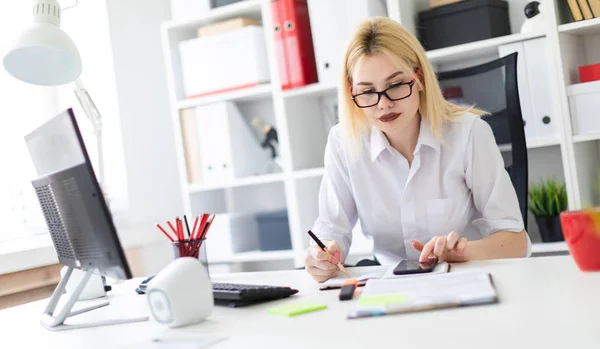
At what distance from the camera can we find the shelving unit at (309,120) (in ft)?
8.14

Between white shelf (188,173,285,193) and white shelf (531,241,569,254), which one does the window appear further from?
white shelf (531,241,569,254)

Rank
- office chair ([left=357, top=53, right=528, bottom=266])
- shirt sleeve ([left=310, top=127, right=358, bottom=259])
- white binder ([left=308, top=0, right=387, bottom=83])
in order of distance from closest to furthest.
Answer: shirt sleeve ([left=310, top=127, right=358, bottom=259]) < office chair ([left=357, top=53, right=528, bottom=266]) < white binder ([left=308, top=0, right=387, bottom=83])

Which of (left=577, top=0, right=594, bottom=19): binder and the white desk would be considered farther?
(left=577, top=0, right=594, bottom=19): binder

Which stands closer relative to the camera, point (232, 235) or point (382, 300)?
point (382, 300)

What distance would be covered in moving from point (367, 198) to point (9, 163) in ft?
6.47

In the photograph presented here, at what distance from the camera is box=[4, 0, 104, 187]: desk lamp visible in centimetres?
166

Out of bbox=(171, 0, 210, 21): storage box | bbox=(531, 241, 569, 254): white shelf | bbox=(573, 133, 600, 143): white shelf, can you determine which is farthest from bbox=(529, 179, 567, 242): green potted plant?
bbox=(171, 0, 210, 21): storage box

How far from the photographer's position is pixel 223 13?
3.19 meters

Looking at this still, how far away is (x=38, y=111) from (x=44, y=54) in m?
1.73

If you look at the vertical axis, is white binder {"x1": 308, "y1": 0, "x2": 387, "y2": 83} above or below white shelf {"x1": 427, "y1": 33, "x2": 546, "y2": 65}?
above

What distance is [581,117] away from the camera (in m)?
2.48

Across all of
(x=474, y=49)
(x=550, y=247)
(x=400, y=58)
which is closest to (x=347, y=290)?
(x=400, y=58)

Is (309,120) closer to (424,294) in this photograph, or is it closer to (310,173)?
(310,173)

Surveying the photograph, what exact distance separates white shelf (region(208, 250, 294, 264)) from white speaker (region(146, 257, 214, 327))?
186cm
